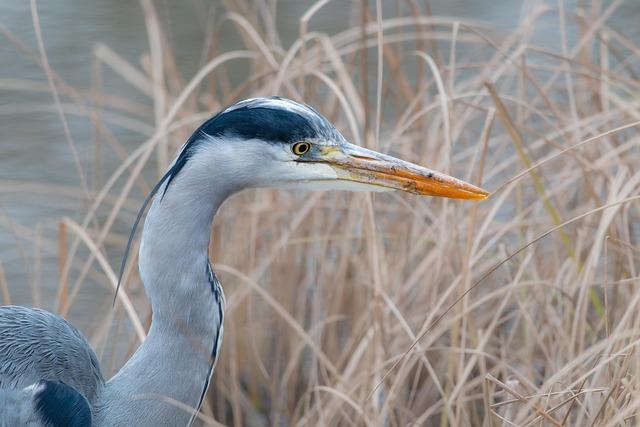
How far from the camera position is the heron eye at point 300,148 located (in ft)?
7.12

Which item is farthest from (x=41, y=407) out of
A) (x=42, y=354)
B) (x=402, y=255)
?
(x=402, y=255)

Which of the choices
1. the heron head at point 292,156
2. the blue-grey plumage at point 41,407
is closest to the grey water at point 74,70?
the blue-grey plumage at point 41,407

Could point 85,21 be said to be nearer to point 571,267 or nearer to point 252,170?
point 571,267

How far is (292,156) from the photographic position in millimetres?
2172

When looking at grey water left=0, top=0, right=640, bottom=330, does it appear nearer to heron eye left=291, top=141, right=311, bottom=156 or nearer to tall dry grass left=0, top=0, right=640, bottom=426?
tall dry grass left=0, top=0, right=640, bottom=426

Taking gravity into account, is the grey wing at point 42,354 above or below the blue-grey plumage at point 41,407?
above

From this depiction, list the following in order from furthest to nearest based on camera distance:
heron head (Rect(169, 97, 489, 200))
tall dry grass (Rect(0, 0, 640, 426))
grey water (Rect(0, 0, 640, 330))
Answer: grey water (Rect(0, 0, 640, 330)), tall dry grass (Rect(0, 0, 640, 426)), heron head (Rect(169, 97, 489, 200))

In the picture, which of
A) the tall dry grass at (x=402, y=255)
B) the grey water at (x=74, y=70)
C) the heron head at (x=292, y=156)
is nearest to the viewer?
the heron head at (x=292, y=156)

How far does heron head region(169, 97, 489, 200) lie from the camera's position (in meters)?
2.12

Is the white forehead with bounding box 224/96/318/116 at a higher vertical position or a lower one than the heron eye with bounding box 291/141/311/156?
higher

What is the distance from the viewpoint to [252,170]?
2.15 m

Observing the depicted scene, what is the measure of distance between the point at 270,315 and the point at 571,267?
3.07ft

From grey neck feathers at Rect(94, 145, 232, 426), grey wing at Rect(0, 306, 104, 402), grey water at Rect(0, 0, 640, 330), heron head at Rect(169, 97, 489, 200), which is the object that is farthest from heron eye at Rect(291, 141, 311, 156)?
grey water at Rect(0, 0, 640, 330)

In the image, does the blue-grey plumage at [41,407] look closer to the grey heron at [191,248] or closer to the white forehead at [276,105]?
the grey heron at [191,248]
